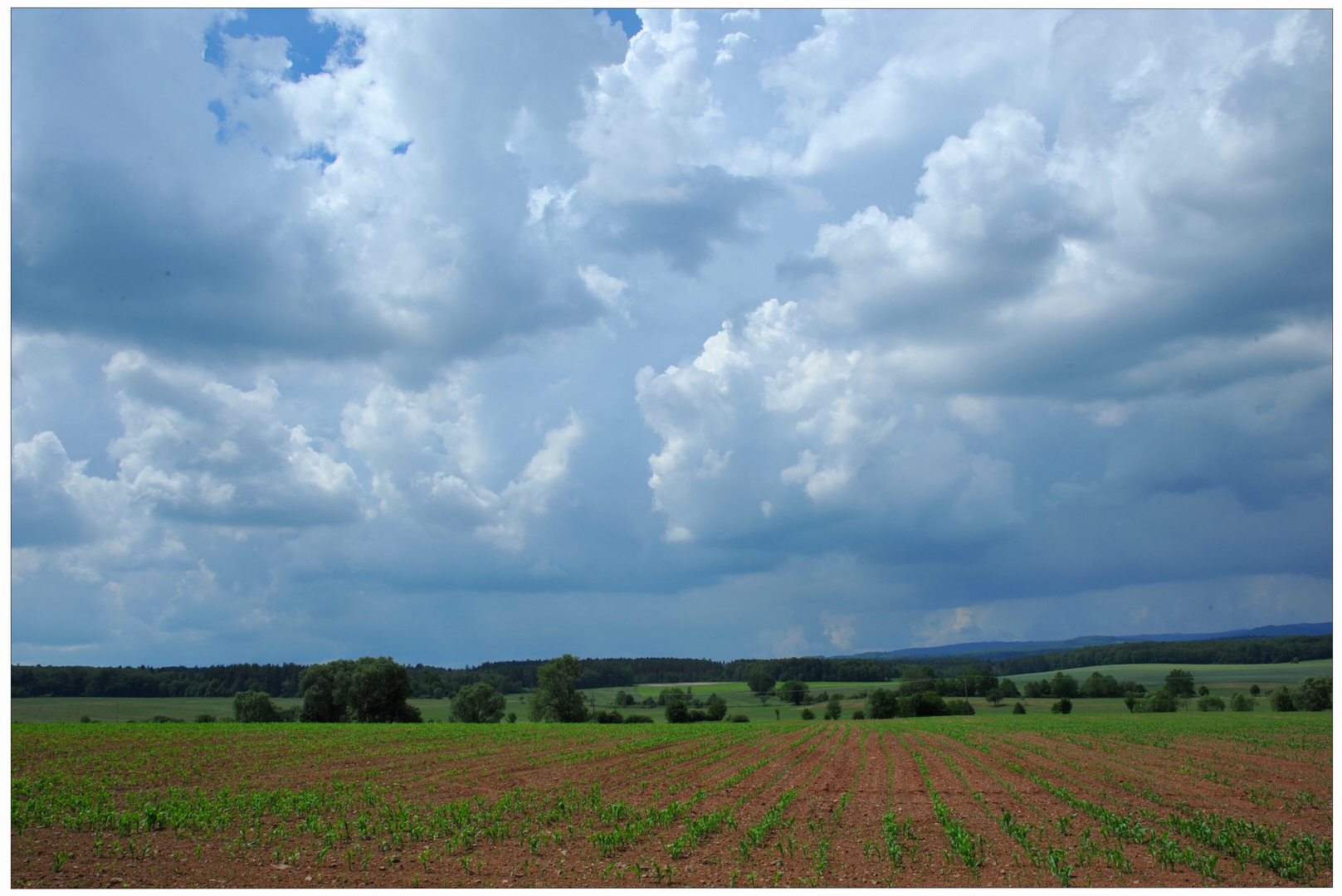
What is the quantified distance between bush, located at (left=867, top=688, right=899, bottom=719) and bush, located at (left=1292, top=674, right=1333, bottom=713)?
2017 inches

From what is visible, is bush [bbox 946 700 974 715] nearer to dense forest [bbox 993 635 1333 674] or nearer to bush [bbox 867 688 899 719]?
bush [bbox 867 688 899 719]

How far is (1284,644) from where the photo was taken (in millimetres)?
157375

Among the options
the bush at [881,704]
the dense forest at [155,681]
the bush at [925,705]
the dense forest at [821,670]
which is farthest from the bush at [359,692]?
the dense forest at [821,670]

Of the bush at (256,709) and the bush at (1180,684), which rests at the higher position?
the bush at (256,709)

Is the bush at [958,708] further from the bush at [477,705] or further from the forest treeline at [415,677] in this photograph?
the bush at [477,705]

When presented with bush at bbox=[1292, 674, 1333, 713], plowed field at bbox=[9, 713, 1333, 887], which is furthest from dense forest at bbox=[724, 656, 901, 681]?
plowed field at bbox=[9, 713, 1333, 887]

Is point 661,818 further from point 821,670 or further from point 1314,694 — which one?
point 821,670

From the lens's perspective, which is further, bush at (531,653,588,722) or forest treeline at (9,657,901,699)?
forest treeline at (9,657,901,699)

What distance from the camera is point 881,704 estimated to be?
11475cm

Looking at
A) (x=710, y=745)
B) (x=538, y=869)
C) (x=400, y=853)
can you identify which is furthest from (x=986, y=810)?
(x=710, y=745)

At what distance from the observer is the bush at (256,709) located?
89.3m

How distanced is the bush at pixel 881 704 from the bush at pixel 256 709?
86473mm

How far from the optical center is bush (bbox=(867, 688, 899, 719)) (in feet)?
373

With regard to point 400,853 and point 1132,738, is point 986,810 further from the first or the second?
point 1132,738
